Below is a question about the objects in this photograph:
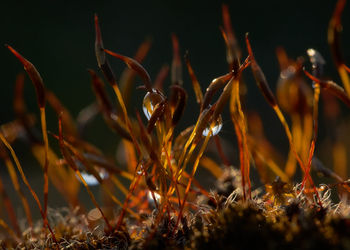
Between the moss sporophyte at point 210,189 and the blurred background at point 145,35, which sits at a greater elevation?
the moss sporophyte at point 210,189

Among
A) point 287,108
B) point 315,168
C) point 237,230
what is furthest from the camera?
point 287,108

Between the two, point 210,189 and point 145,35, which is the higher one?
point 210,189

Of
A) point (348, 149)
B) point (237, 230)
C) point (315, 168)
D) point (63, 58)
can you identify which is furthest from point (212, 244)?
point (63, 58)

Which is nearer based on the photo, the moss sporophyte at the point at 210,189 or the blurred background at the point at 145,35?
the moss sporophyte at the point at 210,189

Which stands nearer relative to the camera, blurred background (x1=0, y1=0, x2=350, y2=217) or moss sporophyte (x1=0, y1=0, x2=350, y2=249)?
moss sporophyte (x1=0, y1=0, x2=350, y2=249)

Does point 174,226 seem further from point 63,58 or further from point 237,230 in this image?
point 63,58

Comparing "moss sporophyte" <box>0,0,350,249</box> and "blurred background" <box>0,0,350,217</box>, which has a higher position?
"moss sporophyte" <box>0,0,350,249</box>

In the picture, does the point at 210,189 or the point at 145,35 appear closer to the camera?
the point at 210,189

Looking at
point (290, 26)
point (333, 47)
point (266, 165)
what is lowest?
point (290, 26)
